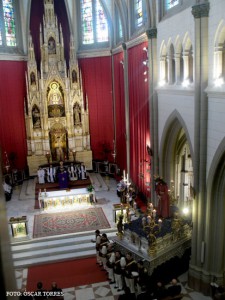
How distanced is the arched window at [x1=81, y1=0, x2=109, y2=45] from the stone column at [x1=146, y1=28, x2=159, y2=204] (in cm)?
998

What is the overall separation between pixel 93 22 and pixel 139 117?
33.7ft

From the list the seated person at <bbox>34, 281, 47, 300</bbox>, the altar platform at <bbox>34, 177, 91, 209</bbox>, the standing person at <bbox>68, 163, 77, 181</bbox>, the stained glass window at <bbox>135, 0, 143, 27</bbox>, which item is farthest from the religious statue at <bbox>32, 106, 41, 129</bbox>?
the seated person at <bbox>34, 281, 47, 300</bbox>

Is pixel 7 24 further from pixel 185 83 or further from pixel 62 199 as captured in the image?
pixel 185 83

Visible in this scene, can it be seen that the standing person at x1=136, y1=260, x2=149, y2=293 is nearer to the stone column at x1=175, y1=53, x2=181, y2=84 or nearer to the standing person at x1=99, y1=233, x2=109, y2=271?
the standing person at x1=99, y1=233, x2=109, y2=271

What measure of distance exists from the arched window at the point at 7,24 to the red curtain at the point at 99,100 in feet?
17.1

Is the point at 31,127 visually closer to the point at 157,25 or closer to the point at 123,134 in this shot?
the point at 123,134

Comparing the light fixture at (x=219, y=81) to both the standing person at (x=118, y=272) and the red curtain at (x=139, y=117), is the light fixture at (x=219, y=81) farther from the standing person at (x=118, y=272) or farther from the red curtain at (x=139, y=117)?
the standing person at (x=118, y=272)

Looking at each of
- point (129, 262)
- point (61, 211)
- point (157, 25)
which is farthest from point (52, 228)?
point (157, 25)

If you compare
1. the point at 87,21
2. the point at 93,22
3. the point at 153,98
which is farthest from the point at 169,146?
the point at 87,21

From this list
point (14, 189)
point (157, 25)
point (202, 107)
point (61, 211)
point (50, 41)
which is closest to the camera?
point (202, 107)

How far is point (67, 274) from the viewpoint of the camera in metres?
12.9

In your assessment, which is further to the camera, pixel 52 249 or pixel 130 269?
pixel 52 249

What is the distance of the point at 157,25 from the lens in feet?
49.1

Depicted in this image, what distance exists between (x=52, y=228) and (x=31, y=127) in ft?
33.3
